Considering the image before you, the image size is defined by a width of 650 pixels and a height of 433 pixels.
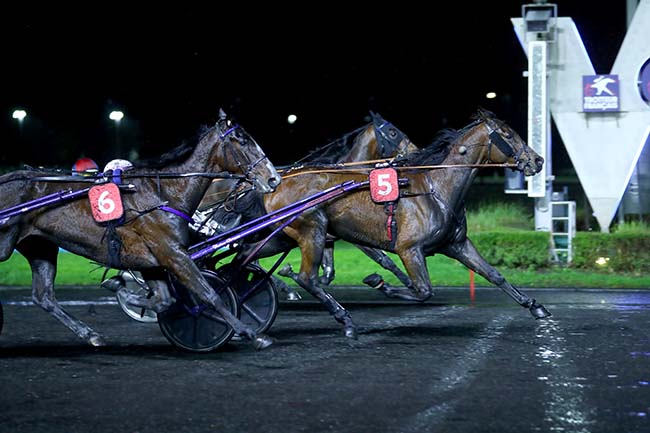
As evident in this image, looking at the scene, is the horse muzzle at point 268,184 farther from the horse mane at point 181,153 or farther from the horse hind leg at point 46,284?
the horse hind leg at point 46,284

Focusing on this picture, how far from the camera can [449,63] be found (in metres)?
41.3

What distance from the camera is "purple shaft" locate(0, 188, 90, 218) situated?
7793 mm

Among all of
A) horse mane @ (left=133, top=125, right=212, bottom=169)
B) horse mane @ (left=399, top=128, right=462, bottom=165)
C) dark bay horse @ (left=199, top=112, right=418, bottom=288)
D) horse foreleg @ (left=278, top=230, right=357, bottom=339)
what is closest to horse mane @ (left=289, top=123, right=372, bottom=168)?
dark bay horse @ (left=199, top=112, right=418, bottom=288)

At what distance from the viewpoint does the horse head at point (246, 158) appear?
800cm

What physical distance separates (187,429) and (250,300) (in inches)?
141

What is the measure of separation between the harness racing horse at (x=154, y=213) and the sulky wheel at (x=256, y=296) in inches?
36.1

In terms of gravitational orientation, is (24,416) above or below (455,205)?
below

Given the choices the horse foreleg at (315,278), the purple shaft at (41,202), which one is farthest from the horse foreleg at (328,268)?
the purple shaft at (41,202)

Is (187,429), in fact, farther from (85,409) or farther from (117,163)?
(117,163)

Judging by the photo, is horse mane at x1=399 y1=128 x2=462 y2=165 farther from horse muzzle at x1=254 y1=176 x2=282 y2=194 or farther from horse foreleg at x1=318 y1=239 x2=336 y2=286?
horse foreleg at x1=318 y1=239 x2=336 y2=286

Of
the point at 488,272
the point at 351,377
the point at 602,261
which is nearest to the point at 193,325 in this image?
the point at 351,377

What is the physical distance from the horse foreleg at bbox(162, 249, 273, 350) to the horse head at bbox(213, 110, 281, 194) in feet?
2.76

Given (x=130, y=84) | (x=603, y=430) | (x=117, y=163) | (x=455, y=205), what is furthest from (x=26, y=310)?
(x=130, y=84)

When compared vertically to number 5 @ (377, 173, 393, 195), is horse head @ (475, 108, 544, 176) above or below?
above
